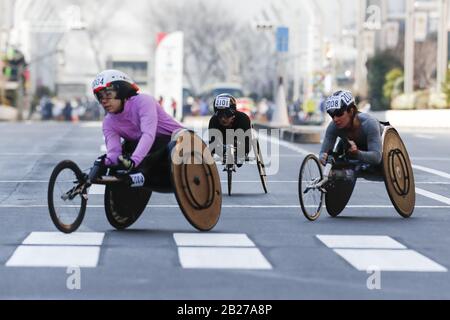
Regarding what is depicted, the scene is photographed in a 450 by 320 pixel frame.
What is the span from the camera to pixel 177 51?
225 ft

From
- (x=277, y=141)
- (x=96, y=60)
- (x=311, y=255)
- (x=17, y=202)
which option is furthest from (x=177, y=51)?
(x=96, y=60)

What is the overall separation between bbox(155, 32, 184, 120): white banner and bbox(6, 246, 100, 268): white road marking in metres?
55.5

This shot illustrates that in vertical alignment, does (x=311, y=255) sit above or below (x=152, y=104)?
below

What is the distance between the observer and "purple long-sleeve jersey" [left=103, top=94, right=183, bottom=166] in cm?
1364

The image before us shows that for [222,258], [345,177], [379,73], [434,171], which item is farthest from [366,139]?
[379,73]

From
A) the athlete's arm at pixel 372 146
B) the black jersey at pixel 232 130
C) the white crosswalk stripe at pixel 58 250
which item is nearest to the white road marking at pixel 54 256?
the white crosswalk stripe at pixel 58 250

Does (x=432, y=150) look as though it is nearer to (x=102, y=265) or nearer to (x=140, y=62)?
(x=102, y=265)

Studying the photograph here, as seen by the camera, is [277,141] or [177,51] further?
[177,51]

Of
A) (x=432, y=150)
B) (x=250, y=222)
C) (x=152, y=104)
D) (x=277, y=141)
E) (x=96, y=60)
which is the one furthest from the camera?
(x=96, y=60)

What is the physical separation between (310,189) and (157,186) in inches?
81.8

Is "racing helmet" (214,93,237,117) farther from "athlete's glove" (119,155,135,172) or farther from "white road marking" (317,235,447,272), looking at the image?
"white road marking" (317,235,447,272)

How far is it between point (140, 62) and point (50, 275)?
94.3 m

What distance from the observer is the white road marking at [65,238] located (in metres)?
12.7
